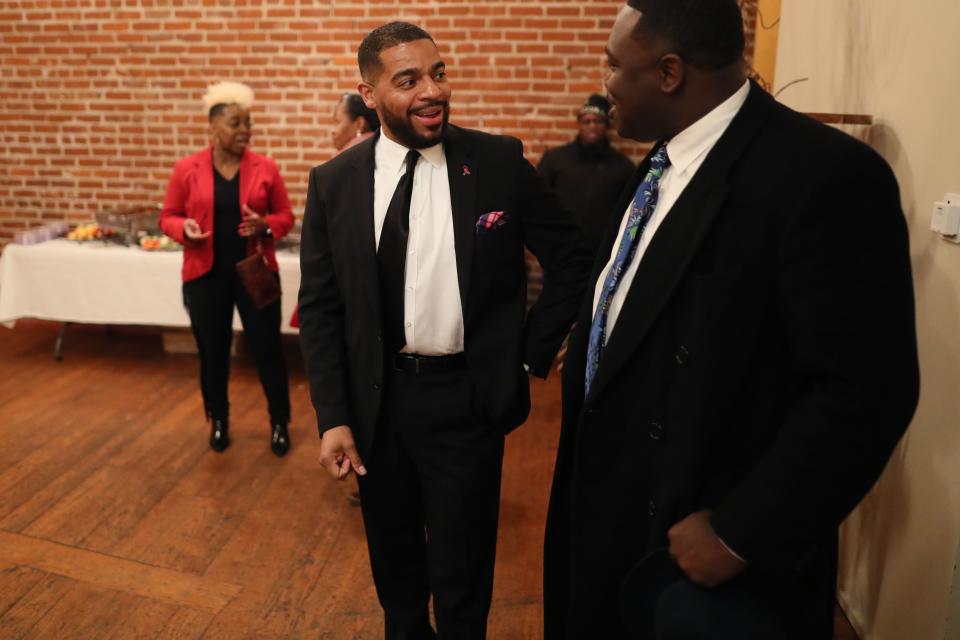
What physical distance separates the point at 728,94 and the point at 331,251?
1.07 metres

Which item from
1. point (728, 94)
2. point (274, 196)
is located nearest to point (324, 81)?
point (274, 196)

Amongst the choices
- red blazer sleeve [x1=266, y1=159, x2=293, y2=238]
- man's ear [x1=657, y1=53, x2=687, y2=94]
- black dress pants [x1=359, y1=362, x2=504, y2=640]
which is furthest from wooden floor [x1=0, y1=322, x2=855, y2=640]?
man's ear [x1=657, y1=53, x2=687, y2=94]

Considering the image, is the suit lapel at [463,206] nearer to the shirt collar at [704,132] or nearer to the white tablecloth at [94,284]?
the shirt collar at [704,132]

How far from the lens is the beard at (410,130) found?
1.85 m

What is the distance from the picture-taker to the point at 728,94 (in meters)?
1.22

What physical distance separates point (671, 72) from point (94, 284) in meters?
4.45

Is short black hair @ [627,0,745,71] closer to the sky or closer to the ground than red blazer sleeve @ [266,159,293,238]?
closer to the sky

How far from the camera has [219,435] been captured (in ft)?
12.3

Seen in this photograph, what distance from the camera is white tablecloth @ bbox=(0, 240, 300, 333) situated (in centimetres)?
473

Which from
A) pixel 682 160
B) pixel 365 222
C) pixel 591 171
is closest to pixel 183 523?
pixel 365 222

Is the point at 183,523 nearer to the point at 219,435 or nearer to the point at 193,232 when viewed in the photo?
the point at 219,435

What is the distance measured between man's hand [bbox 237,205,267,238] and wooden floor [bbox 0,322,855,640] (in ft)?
3.34

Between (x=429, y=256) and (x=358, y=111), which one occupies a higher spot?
(x=358, y=111)

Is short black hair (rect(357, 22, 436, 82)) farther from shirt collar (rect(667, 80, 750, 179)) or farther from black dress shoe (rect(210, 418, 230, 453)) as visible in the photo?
black dress shoe (rect(210, 418, 230, 453))
